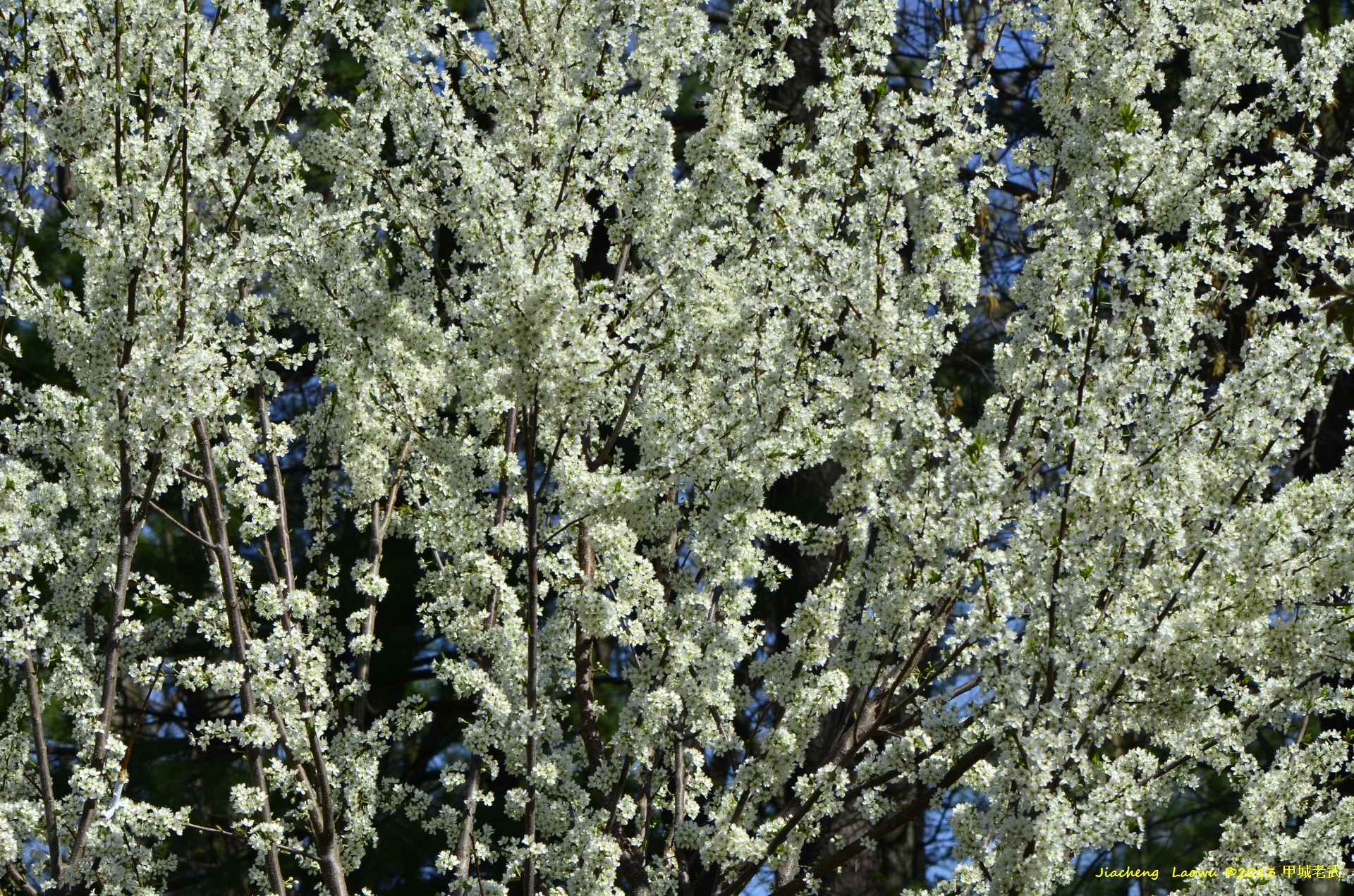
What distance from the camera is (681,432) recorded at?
191 inches

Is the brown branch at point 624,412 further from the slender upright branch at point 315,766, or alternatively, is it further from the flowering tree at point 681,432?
the slender upright branch at point 315,766

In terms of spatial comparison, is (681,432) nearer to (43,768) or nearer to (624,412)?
(624,412)

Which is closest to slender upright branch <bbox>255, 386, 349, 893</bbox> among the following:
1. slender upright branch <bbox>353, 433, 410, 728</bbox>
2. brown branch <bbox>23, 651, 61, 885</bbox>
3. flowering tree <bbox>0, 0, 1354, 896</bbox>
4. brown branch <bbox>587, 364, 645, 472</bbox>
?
flowering tree <bbox>0, 0, 1354, 896</bbox>

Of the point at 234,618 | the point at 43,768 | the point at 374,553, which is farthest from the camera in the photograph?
the point at 374,553

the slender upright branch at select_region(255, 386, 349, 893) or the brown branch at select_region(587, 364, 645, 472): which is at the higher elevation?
the brown branch at select_region(587, 364, 645, 472)

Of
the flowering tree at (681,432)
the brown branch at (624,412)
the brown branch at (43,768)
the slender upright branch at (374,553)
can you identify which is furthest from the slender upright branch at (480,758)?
the brown branch at (43,768)

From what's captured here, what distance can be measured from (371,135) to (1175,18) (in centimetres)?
328

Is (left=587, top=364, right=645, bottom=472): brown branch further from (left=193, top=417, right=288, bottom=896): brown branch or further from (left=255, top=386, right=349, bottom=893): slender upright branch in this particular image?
(left=193, top=417, right=288, bottom=896): brown branch

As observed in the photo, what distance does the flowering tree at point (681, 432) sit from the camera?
4094 millimetres

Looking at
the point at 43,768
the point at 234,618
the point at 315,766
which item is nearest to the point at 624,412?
the point at 234,618

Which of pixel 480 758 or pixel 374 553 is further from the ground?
pixel 374 553

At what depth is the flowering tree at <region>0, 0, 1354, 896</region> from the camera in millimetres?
4094

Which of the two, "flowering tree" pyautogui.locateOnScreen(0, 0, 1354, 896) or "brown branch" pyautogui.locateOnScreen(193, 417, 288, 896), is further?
"brown branch" pyautogui.locateOnScreen(193, 417, 288, 896)

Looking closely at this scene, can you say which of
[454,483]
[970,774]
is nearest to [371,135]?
[454,483]
